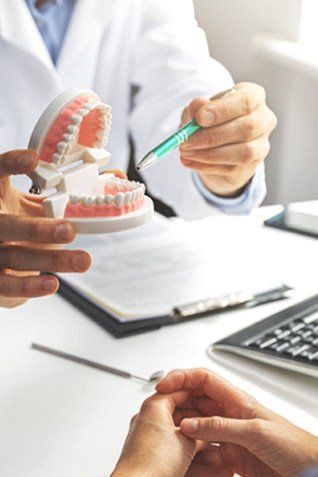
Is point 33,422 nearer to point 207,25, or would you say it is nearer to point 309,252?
point 309,252

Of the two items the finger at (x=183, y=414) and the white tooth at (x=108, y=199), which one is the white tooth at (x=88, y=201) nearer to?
the white tooth at (x=108, y=199)

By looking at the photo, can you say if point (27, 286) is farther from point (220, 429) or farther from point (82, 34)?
point (82, 34)

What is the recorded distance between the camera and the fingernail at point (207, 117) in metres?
0.94

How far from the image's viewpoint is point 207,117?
94 cm

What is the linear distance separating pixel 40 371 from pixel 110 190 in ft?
0.69

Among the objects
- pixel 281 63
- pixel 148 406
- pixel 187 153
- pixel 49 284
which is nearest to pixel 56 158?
pixel 49 284

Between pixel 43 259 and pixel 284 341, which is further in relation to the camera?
pixel 284 341

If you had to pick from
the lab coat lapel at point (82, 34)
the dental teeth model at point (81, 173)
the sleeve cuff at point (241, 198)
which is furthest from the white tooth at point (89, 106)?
the lab coat lapel at point (82, 34)

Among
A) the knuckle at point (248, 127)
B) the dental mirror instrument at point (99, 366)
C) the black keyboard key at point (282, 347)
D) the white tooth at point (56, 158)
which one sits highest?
the white tooth at point (56, 158)

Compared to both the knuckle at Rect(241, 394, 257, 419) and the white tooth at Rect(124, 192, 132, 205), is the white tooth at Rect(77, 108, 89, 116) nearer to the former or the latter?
the white tooth at Rect(124, 192, 132, 205)

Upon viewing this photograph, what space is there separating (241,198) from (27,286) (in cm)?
56

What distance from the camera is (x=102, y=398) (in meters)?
0.76

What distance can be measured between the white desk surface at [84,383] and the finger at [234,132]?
0.22 metres

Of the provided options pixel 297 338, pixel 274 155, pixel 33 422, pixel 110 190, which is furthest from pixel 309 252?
pixel 274 155
